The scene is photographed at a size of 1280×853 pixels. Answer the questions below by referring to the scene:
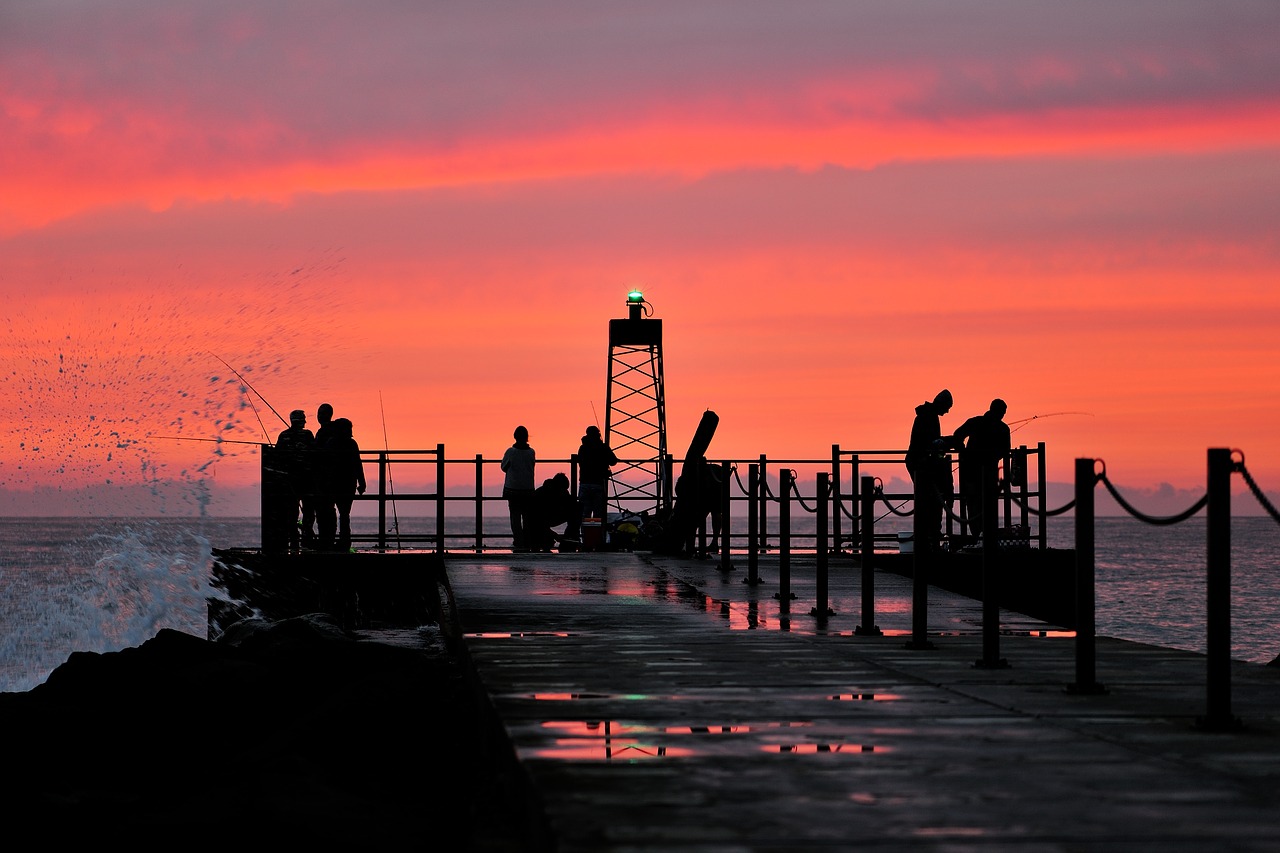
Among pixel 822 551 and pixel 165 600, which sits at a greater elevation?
pixel 822 551

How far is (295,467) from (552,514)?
4424 mm

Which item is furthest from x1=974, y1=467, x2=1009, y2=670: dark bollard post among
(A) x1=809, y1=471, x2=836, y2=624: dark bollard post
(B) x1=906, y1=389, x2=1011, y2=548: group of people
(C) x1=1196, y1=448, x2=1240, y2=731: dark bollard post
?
(B) x1=906, y1=389, x2=1011, y2=548: group of people

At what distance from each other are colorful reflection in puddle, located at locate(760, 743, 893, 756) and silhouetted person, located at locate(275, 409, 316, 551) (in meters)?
15.5

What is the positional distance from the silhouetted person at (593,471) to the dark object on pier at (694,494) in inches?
94.6

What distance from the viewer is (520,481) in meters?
23.1

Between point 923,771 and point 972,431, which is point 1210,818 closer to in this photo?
point 923,771

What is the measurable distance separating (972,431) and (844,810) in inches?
624

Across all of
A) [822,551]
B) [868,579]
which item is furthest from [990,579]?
[822,551]

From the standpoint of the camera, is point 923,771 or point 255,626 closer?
point 923,771

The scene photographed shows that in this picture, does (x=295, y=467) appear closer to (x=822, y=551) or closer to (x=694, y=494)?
(x=694, y=494)

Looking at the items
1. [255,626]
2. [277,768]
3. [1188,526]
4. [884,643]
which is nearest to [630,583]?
[255,626]

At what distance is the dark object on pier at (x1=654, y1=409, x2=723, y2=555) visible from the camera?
781 inches

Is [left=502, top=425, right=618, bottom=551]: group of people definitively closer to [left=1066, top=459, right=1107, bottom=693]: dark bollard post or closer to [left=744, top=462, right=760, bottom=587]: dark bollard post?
[left=744, top=462, right=760, bottom=587]: dark bollard post

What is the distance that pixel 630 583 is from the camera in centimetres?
1609
